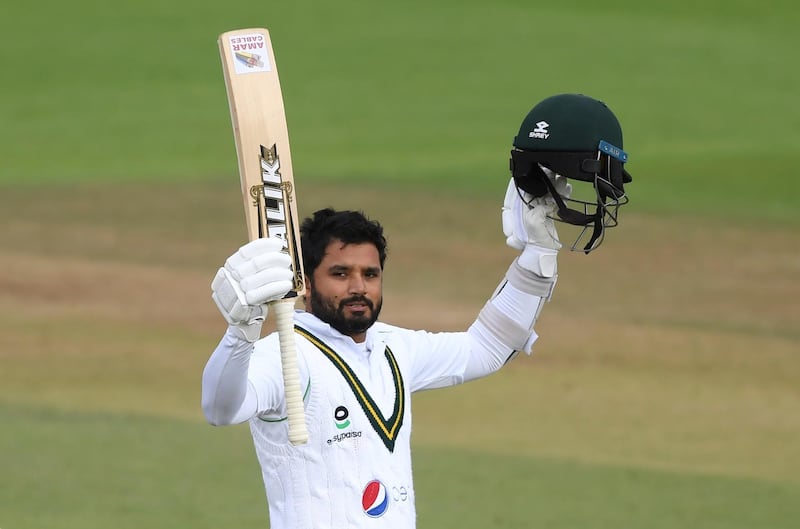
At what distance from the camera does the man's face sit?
4418 millimetres

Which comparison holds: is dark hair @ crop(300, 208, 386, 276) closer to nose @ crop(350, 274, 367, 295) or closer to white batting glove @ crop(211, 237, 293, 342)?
nose @ crop(350, 274, 367, 295)

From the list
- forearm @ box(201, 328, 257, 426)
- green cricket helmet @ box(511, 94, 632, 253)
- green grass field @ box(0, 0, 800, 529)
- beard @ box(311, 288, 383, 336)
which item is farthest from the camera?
green grass field @ box(0, 0, 800, 529)

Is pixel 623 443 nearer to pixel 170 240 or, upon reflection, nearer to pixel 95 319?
pixel 95 319

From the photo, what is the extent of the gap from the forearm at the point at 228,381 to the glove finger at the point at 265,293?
154 millimetres

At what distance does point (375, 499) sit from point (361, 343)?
0.45m

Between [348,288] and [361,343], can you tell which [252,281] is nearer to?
[348,288]

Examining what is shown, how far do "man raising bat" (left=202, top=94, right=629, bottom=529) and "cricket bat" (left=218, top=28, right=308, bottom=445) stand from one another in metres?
0.20

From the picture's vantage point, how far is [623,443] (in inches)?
373

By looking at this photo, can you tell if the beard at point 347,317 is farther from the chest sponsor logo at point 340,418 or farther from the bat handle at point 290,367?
the bat handle at point 290,367

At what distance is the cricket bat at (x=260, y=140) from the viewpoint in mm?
4297

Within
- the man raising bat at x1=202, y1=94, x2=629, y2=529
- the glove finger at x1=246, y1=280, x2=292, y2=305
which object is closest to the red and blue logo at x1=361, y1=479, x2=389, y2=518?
the man raising bat at x1=202, y1=94, x2=629, y2=529

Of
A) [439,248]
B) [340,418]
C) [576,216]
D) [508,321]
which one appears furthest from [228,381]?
[439,248]

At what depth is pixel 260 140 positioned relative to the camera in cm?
436

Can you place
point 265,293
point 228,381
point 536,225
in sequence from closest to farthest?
1. point 265,293
2. point 228,381
3. point 536,225
